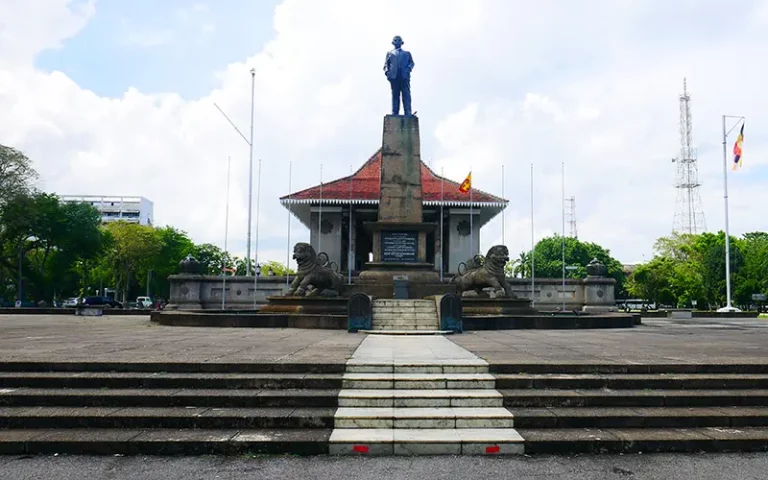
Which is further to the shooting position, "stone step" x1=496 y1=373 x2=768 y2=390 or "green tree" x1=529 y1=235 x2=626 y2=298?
"green tree" x1=529 y1=235 x2=626 y2=298

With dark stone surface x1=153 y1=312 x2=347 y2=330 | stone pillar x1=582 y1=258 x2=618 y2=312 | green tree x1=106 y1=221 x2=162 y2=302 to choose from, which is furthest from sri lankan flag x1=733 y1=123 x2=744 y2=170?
green tree x1=106 y1=221 x2=162 y2=302

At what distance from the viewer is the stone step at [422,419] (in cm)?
623

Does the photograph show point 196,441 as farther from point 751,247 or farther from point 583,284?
point 751,247

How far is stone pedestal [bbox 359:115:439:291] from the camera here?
63.5 feet

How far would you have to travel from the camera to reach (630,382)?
7.11 m

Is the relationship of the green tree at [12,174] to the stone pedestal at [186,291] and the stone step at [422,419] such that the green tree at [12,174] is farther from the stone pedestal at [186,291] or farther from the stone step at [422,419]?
the stone step at [422,419]

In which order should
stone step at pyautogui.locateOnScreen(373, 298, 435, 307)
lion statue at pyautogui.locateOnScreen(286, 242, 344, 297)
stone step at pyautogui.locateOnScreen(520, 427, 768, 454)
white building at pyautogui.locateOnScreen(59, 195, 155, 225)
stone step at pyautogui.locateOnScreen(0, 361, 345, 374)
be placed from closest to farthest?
stone step at pyautogui.locateOnScreen(520, 427, 768, 454) → stone step at pyautogui.locateOnScreen(0, 361, 345, 374) → stone step at pyautogui.locateOnScreen(373, 298, 435, 307) → lion statue at pyautogui.locateOnScreen(286, 242, 344, 297) → white building at pyautogui.locateOnScreen(59, 195, 155, 225)

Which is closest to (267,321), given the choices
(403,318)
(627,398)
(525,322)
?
(403,318)

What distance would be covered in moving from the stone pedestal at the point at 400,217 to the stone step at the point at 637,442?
12840 millimetres

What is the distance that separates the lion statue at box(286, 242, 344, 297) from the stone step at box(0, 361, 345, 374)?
10125 mm

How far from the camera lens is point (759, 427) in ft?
20.9

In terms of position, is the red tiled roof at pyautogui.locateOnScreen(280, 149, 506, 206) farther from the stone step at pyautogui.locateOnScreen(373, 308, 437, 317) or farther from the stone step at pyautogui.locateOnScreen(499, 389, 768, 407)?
the stone step at pyautogui.locateOnScreen(499, 389, 768, 407)

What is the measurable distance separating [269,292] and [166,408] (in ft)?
90.5

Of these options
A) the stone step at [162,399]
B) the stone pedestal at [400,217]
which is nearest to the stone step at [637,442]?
the stone step at [162,399]
